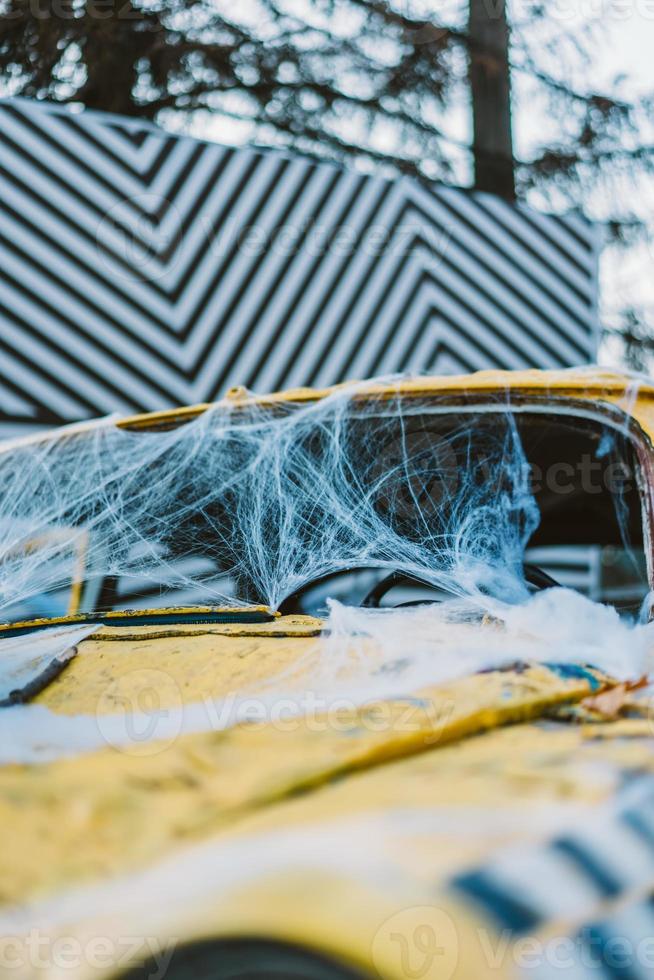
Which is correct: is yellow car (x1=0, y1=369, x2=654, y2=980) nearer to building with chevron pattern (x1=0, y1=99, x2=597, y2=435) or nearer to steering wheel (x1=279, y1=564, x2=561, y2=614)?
steering wheel (x1=279, y1=564, x2=561, y2=614)

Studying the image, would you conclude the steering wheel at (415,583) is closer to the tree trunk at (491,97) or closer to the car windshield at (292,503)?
the car windshield at (292,503)

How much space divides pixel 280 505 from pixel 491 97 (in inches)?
289

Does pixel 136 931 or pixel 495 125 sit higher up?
pixel 495 125

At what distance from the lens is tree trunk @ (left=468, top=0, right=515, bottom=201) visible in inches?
326

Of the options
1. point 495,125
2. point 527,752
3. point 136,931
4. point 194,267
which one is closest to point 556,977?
point 527,752

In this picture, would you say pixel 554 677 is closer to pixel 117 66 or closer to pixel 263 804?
pixel 263 804

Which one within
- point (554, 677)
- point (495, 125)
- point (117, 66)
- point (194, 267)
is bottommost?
point (554, 677)

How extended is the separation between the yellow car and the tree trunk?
633 cm

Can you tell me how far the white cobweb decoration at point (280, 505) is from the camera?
223cm

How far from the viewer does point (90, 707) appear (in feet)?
5.44

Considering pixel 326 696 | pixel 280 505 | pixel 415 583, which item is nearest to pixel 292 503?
pixel 280 505

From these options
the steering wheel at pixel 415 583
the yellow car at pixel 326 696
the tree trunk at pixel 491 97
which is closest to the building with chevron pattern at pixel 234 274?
the tree trunk at pixel 491 97

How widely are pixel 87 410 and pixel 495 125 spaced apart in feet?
16.5

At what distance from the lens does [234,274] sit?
6.29m
